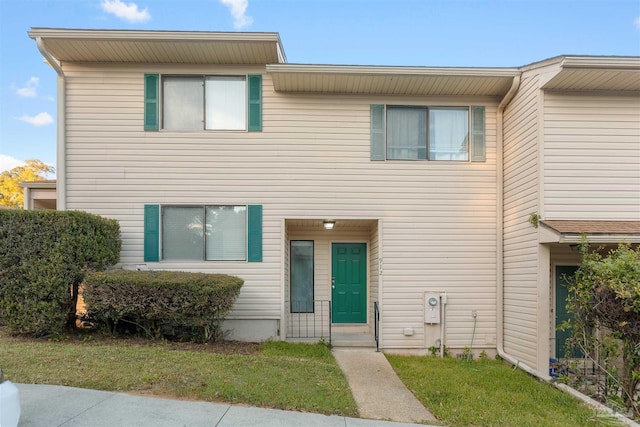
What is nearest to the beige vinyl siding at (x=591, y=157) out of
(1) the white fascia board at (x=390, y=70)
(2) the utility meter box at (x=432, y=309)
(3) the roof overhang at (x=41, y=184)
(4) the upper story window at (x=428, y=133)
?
(1) the white fascia board at (x=390, y=70)

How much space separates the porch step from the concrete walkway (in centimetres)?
22

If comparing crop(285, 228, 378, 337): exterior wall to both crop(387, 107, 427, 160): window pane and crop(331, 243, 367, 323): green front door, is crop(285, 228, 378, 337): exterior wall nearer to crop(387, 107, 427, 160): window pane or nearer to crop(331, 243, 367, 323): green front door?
crop(331, 243, 367, 323): green front door

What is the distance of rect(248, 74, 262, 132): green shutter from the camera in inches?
291

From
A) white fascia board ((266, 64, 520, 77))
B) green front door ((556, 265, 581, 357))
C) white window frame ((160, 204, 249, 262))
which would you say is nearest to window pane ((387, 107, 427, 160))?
white fascia board ((266, 64, 520, 77))

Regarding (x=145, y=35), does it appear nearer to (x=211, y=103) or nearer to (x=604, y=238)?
(x=211, y=103)

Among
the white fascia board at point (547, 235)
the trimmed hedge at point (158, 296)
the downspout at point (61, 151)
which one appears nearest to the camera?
the white fascia board at point (547, 235)

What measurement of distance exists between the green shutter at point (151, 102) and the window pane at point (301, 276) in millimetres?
3730

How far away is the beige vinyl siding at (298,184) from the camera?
729 cm

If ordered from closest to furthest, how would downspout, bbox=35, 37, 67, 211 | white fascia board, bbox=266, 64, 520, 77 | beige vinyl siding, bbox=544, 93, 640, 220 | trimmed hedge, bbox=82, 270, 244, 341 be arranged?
trimmed hedge, bbox=82, 270, 244, 341 < beige vinyl siding, bbox=544, 93, 640, 220 < white fascia board, bbox=266, 64, 520, 77 < downspout, bbox=35, 37, 67, 211

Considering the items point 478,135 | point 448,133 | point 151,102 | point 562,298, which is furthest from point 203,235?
point 562,298

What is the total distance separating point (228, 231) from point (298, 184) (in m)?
1.64

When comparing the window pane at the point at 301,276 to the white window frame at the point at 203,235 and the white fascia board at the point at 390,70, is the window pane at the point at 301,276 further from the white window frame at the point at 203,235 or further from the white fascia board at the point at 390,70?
the white fascia board at the point at 390,70

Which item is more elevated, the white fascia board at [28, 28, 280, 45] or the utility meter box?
the white fascia board at [28, 28, 280, 45]

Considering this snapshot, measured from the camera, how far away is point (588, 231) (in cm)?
564
